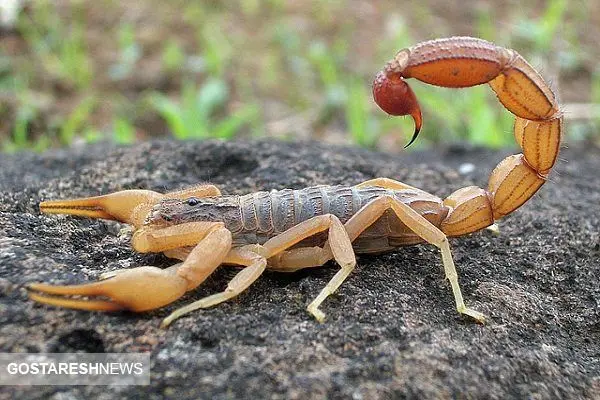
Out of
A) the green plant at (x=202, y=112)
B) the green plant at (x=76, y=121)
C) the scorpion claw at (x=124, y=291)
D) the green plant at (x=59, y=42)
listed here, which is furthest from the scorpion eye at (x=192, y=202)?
the green plant at (x=59, y=42)

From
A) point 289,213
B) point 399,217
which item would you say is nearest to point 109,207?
point 289,213

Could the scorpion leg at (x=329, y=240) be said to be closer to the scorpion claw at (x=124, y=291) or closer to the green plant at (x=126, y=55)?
the scorpion claw at (x=124, y=291)

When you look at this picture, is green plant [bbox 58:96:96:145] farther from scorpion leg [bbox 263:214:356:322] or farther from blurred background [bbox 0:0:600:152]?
scorpion leg [bbox 263:214:356:322]

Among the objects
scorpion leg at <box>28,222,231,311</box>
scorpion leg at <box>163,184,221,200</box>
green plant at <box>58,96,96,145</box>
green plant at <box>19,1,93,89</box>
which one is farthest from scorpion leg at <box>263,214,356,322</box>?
green plant at <box>19,1,93,89</box>

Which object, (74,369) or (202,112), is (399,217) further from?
(202,112)

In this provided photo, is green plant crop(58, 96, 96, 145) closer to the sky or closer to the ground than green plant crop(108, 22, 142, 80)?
closer to the ground
